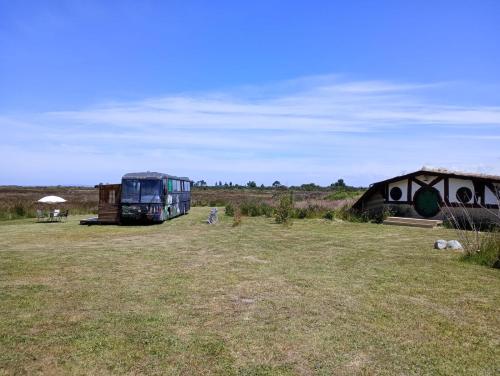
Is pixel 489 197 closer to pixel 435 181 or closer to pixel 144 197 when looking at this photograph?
pixel 435 181

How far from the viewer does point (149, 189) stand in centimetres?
2223

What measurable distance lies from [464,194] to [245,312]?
18.5 m

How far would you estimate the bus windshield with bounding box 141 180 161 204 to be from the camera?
22219mm

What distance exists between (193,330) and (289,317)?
140 centimetres

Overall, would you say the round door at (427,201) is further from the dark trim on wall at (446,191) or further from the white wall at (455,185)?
the white wall at (455,185)

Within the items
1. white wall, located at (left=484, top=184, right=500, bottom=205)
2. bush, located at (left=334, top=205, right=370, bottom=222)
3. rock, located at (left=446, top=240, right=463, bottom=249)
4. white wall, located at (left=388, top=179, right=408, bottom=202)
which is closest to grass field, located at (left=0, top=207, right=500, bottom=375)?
rock, located at (left=446, top=240, right=463, bottom=249)

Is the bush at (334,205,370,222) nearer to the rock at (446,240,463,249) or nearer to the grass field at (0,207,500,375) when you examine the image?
the rock at (446,240,463,249)

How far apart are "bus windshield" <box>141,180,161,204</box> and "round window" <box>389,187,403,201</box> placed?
1218 cm

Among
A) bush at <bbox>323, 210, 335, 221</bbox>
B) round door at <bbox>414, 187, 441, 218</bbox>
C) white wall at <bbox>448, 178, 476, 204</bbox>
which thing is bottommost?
bush at <bbox>323, 210, 335, 221</bbox>

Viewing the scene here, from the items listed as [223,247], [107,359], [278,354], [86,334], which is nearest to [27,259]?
[223,247]

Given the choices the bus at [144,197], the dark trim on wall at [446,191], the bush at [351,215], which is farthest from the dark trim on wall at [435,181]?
the bus at [144,197]

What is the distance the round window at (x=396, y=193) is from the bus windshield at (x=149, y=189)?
12.2m

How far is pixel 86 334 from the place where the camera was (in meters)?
5.83

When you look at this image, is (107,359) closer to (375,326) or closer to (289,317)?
(289,317)
